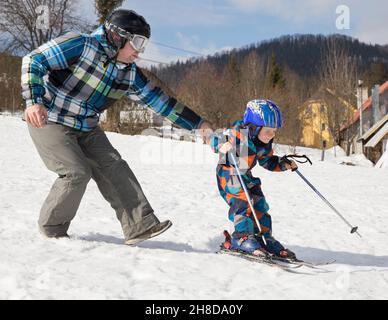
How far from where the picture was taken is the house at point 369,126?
35.5 meters

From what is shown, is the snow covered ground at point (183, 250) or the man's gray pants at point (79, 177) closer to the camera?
the snow covered ground at point (183, 250)

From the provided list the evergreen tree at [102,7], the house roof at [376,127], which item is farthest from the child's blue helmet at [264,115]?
the house roof at [376,127]

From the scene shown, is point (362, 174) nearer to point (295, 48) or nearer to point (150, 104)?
point (150, 104)

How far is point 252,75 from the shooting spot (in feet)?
141

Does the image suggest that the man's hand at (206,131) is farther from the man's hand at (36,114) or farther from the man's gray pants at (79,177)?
the man's hand at (36,114)

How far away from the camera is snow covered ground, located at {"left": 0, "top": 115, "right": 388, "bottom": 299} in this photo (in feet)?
8.28

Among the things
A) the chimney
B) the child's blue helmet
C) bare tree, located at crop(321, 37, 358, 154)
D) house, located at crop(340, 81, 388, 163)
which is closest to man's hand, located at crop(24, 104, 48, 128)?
the child's blue helmet

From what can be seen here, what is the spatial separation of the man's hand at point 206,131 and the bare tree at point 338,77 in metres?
41.4

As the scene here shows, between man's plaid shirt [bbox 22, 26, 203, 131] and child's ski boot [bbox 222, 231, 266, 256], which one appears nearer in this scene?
man's plaid shirt [bbox 22, 26, 203, 131]

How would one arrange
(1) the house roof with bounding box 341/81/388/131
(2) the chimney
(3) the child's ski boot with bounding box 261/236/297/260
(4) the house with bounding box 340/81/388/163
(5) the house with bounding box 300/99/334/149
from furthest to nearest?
(5) the house with bounding box 300/99/334/149
(1) the house roof with bounding box 341/81/388/131
(2) the chimney
(4) the house with bounding box 340/81/388/163
(3) the child's ski boot with bounding box 261/236/297/260

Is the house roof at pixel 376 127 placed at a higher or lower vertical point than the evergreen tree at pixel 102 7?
lower

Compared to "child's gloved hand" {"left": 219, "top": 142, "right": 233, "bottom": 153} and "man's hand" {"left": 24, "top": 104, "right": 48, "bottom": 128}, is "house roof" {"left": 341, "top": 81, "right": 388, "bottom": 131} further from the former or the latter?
"man's hand" {"left": 24, "top": 104, "right": 48, "bottom": 128}

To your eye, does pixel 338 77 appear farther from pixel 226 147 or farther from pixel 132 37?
pixel 132 37
